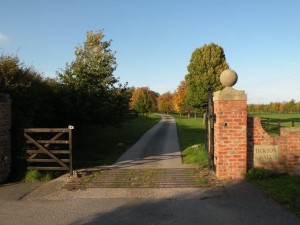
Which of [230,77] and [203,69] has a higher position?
[203,69]

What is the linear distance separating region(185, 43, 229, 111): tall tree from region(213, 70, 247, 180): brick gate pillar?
120 feet

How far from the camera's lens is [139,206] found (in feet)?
22.6

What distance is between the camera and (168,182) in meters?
9.02

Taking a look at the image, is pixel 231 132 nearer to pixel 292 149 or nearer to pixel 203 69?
pixel 292 149

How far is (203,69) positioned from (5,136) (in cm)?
3975

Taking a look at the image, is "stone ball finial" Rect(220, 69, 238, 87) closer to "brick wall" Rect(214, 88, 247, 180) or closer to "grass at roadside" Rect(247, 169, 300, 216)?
"brick wall" Rect(214, 88, 247, 180)

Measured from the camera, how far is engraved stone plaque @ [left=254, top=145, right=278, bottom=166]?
9320mm

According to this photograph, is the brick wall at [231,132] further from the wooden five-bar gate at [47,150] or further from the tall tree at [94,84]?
the tall tree at [94,84]

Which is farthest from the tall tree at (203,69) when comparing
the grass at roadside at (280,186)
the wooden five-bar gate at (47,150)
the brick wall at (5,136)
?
the brick wall at (5,136)

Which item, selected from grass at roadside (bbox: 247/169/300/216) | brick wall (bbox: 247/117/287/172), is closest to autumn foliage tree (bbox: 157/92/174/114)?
brick wall (bbox: 247/117/287/172)

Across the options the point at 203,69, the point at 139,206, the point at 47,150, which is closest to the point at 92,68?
the point at 47,150

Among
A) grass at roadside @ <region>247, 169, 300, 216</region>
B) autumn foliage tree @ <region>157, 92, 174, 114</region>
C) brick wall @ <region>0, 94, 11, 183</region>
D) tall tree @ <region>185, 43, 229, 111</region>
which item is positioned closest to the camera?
grass at roadside @ <region>247, 169, 300, 216</region>

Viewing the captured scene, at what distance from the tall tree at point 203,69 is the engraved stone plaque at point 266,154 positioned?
3644cm

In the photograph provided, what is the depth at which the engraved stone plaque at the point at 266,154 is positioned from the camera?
30.6ft
